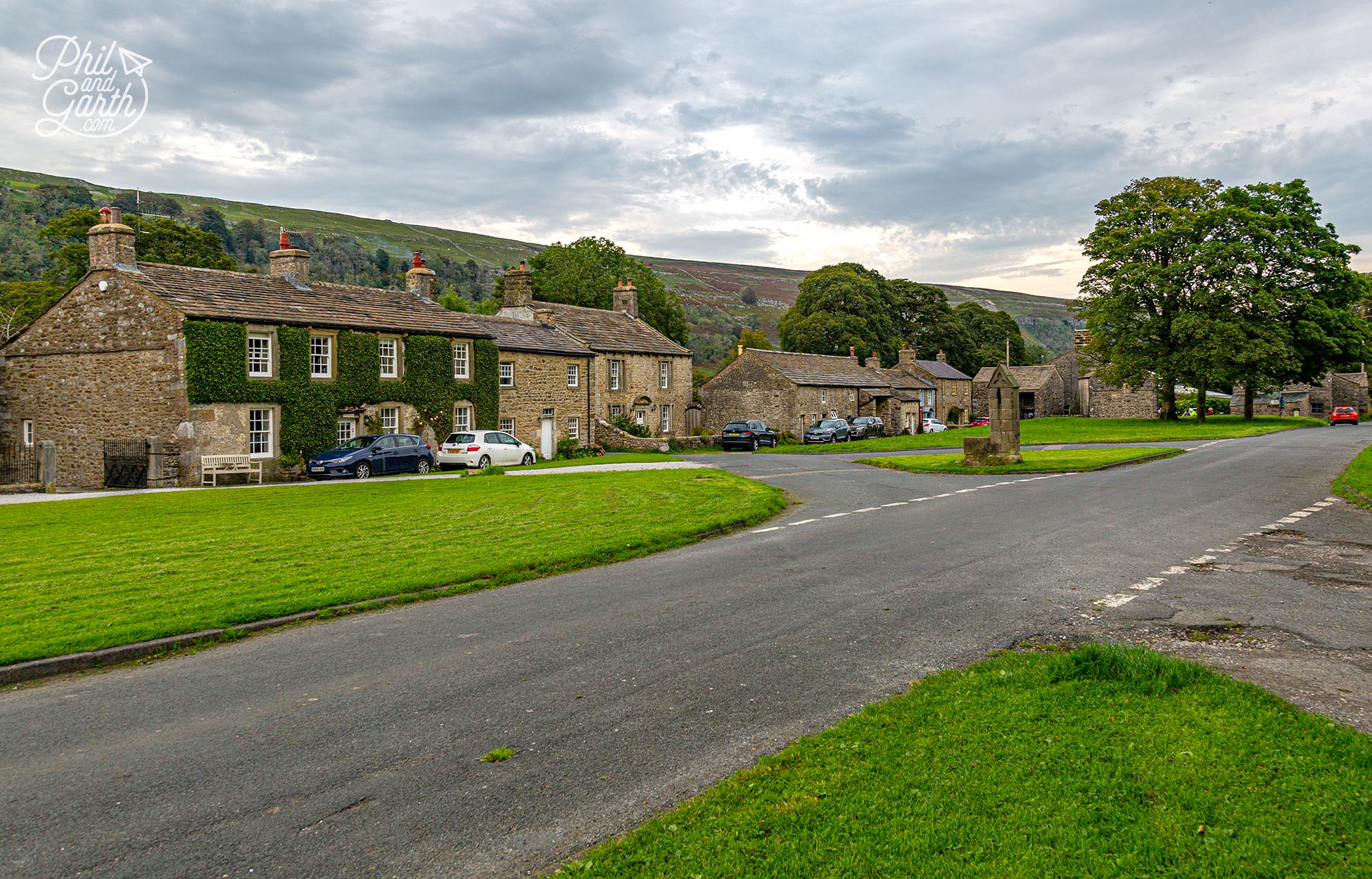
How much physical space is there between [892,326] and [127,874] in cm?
9972

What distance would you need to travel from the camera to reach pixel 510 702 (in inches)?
243

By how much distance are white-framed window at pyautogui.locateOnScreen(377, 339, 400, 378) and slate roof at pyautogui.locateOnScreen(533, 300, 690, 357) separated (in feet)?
44.9

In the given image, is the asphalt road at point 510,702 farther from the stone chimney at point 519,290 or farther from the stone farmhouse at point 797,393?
the stone farmhouse at point 797,393

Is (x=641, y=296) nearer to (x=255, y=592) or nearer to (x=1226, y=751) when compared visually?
(x=255, y=592)

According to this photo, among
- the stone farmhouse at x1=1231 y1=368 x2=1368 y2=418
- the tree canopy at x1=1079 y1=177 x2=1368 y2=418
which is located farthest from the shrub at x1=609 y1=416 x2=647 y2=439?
the stone farmhouse at x1=1231 y1=368 x2=1368 y2=418

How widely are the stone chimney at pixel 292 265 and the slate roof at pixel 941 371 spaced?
59852 mm

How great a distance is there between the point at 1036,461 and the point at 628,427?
23.8 metres

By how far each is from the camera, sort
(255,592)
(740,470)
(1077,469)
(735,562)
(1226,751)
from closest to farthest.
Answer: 1. (1226,751)
2. (255,592)
3. (735,562)
4. (1077,469)
5. (740,470)

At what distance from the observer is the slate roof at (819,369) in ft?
187

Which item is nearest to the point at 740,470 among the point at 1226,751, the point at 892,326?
the point at 1226,751

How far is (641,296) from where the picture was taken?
252 ft

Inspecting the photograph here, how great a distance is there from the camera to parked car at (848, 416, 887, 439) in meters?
54.7

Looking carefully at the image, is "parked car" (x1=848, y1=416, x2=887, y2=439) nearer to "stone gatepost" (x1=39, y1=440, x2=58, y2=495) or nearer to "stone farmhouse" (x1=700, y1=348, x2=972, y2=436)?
"stone farmhouse" (x1=700, y1=348, x2=972, y2=436)

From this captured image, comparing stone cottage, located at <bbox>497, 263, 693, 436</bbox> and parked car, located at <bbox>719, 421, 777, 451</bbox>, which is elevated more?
stone cottage, located at <bbox>497, 263, 693, 436</bbox>
